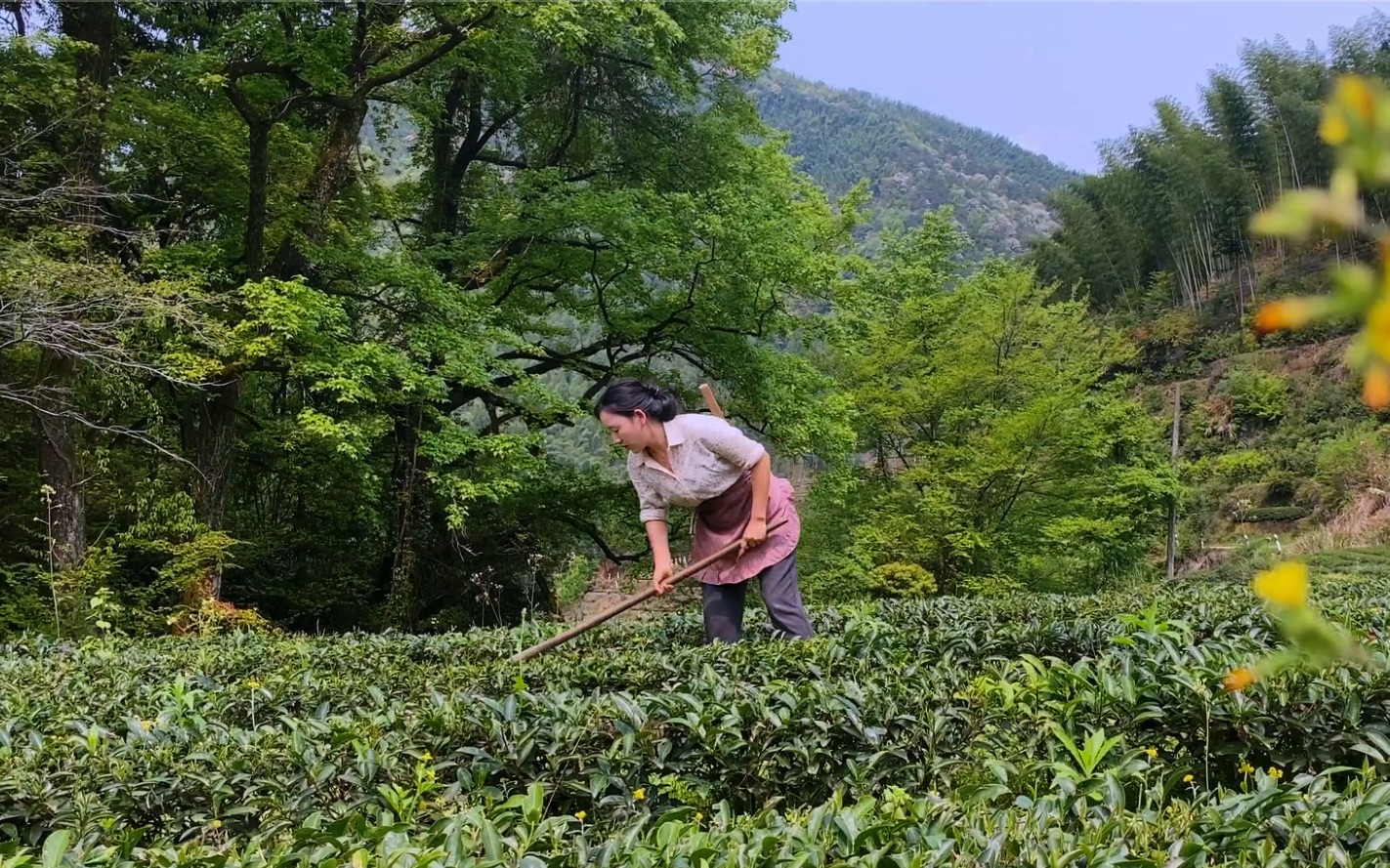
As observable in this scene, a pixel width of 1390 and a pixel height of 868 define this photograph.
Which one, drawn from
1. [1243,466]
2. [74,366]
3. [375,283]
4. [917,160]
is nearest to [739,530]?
[375,283]

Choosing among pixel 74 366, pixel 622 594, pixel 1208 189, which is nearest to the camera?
pixel 74 366

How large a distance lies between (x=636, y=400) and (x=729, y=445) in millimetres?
430

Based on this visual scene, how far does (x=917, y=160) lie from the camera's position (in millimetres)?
65312

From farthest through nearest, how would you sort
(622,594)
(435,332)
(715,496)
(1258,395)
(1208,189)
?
(1208,189)
(1258,395)
(622,594)
(435,332)
(715,496)

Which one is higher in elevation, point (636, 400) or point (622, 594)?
point (636, 400)

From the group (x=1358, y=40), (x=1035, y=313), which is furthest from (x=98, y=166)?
(x=1358, y=40)

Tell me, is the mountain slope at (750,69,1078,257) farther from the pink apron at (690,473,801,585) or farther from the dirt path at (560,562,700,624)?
the pink apron at (690,473,801,585)

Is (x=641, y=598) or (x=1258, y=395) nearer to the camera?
(x=641, y=598)

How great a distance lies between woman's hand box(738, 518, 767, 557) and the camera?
361 cm

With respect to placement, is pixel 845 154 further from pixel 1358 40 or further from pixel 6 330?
pixel 6 330

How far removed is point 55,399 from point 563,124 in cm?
692

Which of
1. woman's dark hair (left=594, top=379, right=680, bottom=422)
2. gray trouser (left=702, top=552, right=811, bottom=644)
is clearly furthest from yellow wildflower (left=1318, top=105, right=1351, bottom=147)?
gray trouser (left=702, top=552, right=811, bottom=644)

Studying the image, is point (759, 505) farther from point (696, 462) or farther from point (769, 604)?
point (769, 604)

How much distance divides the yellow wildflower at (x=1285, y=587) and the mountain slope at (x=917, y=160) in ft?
178
